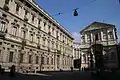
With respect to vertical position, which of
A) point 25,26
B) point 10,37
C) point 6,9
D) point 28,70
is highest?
point 6,9

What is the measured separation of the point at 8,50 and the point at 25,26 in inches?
240

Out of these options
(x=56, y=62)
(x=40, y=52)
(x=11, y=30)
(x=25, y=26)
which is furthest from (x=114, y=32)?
(x=11, y=30)

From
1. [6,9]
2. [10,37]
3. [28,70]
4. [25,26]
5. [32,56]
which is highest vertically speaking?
[6,9]

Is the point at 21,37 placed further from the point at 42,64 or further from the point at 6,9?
the point at 42,64


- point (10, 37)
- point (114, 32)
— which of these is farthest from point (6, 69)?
point (114, 32)

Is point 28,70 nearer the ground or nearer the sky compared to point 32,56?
nearer the ground

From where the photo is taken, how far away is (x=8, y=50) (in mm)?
20109

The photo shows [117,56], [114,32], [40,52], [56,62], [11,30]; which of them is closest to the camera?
[11,30]

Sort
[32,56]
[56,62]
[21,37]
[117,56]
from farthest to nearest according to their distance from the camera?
[117,56] → [56,62] → [32,56] → [21,37]

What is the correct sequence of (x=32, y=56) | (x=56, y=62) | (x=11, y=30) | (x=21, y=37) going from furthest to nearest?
(x=56, y=62)
(x=32, y=56)
(x=21, y=37)
(x=11, y=30)

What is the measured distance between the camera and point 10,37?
2050 cm

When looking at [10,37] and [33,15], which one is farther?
[33,15]

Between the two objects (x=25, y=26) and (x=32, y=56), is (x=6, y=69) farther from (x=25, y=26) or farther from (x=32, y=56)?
(x=25, y=26)

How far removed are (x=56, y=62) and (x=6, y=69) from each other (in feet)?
58.5
